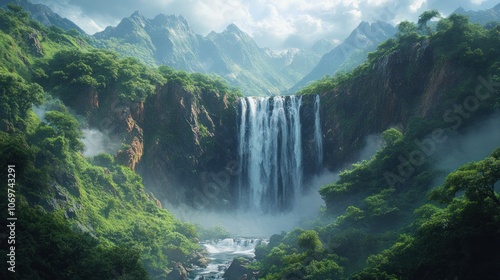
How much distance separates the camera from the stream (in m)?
33.5

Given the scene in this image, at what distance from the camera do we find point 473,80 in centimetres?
3447

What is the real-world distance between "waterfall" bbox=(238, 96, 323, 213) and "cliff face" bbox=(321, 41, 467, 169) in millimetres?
3110

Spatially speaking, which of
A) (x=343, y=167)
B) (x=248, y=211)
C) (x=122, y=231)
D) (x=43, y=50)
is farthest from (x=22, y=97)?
(x=343, y=167)

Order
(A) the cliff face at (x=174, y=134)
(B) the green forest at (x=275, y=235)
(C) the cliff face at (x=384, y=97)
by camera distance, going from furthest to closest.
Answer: (A) the cliff face at (x=174, y=134) < (C) the cliff face at (x=384, y=97) < (B) the green forest at (x=275, y=235)

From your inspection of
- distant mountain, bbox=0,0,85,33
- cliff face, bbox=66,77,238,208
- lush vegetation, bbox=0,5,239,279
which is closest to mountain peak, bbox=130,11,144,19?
distant mountain, bbox=0,0,85,33

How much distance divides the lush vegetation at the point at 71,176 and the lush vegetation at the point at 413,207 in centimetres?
997

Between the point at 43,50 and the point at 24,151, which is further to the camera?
the point at 43,50

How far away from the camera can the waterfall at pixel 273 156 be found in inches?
2078

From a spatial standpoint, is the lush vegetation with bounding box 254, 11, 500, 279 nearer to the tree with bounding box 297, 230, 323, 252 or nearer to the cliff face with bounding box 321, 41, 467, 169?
the tree with bounding box 297, 230, 323, 252

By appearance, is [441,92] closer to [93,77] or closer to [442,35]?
[442,35]

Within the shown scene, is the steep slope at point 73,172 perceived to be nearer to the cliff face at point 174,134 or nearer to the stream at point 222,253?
the cliff face at point 174,134

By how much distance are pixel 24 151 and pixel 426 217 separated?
24554 mm

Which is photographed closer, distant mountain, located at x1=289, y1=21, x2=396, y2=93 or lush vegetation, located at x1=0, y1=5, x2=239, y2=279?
lush vegetation, located at x1=0, y1=5, x2=239, y2=279

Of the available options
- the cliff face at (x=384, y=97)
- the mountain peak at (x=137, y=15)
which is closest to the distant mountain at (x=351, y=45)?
the mountain peak at (x=137, y=15)
